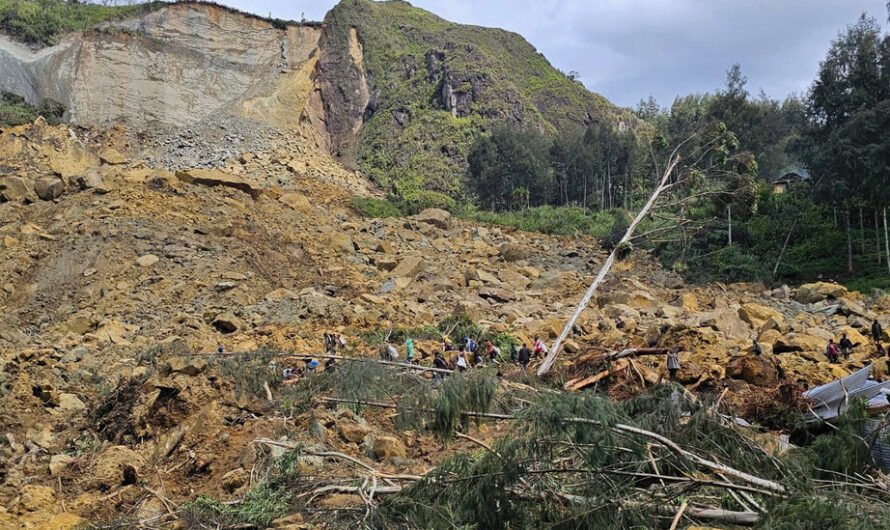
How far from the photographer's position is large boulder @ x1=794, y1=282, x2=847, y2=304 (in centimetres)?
1989

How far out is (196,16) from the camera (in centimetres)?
4269

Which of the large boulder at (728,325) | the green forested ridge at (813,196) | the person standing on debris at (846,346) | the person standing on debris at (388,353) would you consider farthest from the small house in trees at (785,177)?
the person standing on debris at (388,353)

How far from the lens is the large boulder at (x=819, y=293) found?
65.3 feet

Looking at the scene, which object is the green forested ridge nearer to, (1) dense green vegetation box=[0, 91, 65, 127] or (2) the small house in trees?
(2) the small house in trees

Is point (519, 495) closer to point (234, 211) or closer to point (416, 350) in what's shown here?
point (416, 350)

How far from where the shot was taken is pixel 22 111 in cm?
3191

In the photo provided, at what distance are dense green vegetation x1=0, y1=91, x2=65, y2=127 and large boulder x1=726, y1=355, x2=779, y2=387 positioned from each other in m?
30.3

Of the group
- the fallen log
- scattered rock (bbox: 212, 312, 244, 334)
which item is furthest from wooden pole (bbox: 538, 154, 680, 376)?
scattered rock (bbox: 212, 312, 244, 334)

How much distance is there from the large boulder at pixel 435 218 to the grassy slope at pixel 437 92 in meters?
18.1

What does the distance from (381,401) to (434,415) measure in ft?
6.12

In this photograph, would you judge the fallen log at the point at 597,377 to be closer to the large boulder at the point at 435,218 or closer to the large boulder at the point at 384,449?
the large boulder at the point at 384,449

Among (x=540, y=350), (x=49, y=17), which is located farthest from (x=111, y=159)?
(x=540, y=350)

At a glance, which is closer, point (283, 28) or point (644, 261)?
point (644, 261)

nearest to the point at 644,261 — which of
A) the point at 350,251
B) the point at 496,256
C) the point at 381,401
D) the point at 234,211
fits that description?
the point at 496,256
